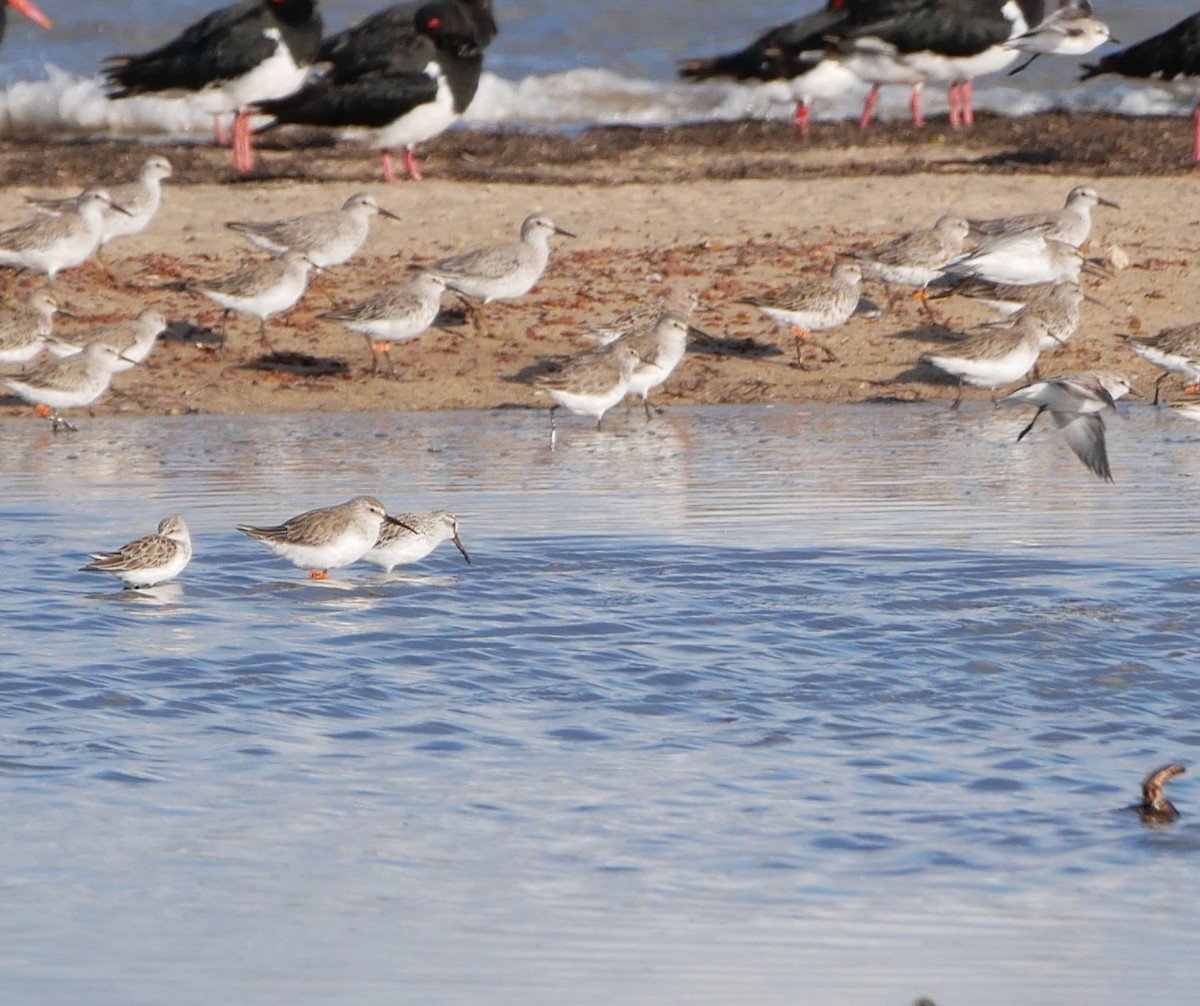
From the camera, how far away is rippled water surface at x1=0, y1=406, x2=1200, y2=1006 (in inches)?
188

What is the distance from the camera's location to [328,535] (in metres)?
9.04

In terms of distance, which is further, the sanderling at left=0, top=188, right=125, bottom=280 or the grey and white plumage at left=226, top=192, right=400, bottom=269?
the grey and white plumage at left=226, top=192, right=400, bottom=269

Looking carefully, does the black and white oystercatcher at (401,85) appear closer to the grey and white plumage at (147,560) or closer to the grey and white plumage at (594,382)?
the grey and white plumage at (594,382)

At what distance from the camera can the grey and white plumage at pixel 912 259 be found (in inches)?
611

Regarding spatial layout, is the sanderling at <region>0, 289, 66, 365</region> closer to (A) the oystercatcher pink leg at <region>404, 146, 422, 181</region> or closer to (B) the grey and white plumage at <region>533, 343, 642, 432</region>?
(B) the grey and white plumage at <region>533, 343, 642, 432</region>

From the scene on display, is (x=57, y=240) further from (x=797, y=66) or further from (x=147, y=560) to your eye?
(x=797, y=66)

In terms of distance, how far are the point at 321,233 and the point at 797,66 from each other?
882 cm

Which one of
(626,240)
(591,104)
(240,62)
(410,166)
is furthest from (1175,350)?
(591,104)

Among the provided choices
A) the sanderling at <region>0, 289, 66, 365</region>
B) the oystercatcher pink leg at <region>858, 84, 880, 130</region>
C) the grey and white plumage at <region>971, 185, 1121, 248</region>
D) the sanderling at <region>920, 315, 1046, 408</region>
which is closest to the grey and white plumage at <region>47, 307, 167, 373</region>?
the sanderling at <region>0, 289, 66, 365</region>

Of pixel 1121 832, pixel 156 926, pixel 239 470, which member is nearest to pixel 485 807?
pixel 156 926

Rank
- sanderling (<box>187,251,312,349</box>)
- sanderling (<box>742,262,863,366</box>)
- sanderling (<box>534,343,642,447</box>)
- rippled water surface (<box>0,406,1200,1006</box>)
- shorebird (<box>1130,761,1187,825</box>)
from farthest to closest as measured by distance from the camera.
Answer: sanderling (<box>187,251,312,349</box>) → sanderling (<box>742,262,863,366</box>) → sanderling (<box>534,343,642,447</box>) → shorebird (<box>1130,761,1187,825</box>) → rippled water surface (<box>0,406,1200,1006</box>)

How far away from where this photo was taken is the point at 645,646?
25.3 ft

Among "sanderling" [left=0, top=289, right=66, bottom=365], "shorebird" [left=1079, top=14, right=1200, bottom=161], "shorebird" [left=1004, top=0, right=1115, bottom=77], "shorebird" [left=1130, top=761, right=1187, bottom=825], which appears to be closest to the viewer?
"shorebird" [left=1130, top=761, right=1187, bottom=825]

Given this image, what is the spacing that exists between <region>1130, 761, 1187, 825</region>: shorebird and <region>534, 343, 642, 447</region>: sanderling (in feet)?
24.7
